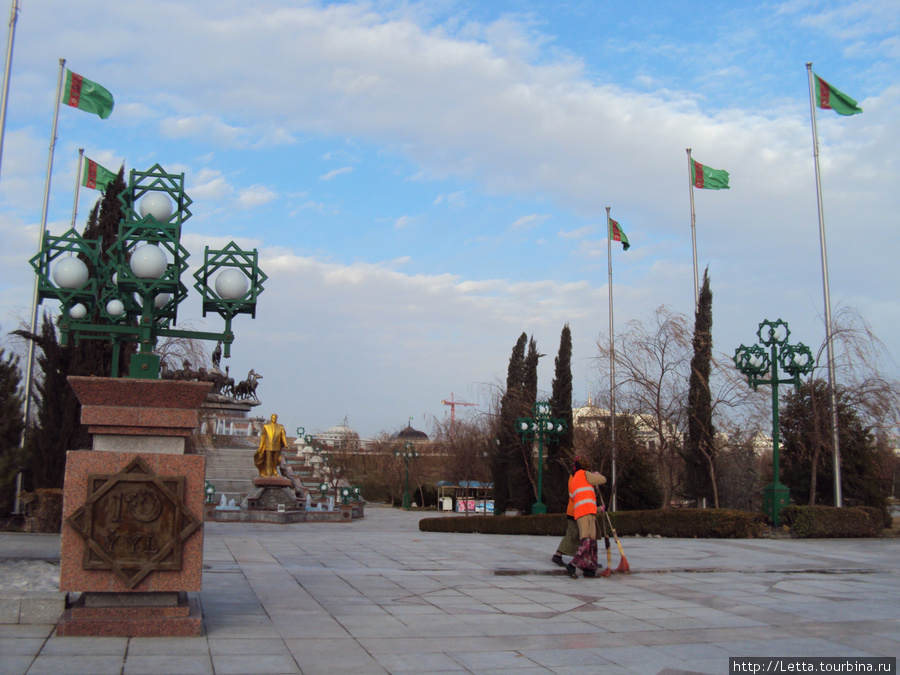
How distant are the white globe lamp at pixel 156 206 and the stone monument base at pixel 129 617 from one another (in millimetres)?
3926

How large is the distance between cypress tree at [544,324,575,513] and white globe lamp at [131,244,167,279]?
2165 centimetres

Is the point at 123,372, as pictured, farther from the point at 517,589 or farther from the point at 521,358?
the point at 521,358

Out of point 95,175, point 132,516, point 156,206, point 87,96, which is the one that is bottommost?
point 132,516

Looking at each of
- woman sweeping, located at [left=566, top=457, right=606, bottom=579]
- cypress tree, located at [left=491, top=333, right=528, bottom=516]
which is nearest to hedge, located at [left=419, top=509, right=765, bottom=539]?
woman sweeping, located at [left=566, top=457, right=606, bottom=579]

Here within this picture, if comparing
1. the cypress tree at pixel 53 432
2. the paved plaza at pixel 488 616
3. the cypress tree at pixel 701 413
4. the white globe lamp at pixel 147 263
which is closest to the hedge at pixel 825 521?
the paved plaza at pixel 488 616

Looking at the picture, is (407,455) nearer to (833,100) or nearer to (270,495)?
(270,495)

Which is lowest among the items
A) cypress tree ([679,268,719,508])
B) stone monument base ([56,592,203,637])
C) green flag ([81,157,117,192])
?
stone monument base ([56,592,203,637])

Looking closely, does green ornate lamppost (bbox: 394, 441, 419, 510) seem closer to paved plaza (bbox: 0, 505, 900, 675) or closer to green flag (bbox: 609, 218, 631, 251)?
green flag (bbox: 609, 218, 631, 251)

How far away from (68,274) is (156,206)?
146 centimetres

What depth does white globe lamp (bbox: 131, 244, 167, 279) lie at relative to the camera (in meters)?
7.35

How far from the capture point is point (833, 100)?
2123 centimetres

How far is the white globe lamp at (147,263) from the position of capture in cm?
735

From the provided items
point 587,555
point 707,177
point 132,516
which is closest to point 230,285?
point 132,516

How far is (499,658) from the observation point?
18.7 feet
